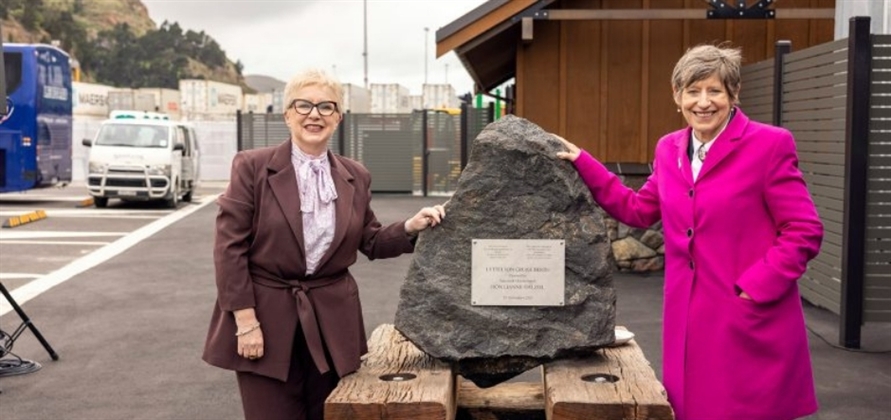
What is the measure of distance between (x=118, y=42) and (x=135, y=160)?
77.0 metres

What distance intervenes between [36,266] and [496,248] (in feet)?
33.0

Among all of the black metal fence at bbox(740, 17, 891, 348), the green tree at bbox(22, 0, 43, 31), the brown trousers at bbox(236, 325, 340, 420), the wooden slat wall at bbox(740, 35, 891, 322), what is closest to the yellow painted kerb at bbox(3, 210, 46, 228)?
the wooden slat wall at bbox(740, 35, 891, 322)

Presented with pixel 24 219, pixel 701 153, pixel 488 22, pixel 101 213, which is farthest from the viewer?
pixel 101 213

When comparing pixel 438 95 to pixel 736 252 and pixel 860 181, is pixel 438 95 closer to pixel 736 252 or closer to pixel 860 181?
pixel 860 181

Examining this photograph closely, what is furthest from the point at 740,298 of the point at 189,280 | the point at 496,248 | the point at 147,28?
the point at 147,28

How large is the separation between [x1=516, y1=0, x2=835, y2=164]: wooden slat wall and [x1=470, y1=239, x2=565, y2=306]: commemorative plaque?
7.36m

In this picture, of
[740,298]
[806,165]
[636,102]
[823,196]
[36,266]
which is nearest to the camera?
[740,298]

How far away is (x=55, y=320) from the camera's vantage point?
8922mm

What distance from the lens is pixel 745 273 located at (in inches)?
126

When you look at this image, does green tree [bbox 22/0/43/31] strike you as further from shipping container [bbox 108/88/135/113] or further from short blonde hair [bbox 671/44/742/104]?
Result: short blonde hair [bbox 671/44/742/104]

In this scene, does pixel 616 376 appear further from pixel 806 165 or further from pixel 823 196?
pixel 806 165

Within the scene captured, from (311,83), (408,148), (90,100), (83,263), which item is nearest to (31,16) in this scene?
(90,100)

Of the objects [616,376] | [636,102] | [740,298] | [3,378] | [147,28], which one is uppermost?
[147,28]

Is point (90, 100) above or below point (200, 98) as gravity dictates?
below
